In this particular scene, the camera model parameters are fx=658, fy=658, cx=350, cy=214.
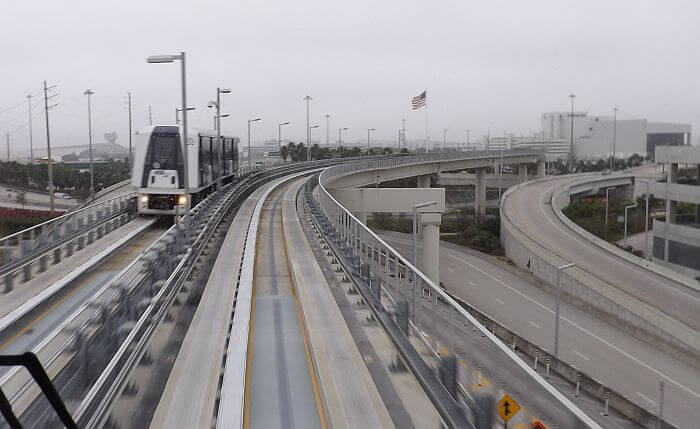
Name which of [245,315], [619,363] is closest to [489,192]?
[619,363]

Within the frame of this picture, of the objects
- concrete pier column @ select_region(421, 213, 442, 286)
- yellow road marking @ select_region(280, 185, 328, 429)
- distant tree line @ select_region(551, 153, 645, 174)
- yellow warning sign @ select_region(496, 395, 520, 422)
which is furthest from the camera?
distant tree line @ select_region(551, 153, 645, 174)

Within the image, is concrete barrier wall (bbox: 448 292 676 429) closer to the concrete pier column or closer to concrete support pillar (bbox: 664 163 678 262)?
the concrete pier column

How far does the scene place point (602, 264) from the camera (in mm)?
42281

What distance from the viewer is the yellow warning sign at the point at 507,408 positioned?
16.2 ft

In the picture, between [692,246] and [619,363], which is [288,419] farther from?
[692,246]

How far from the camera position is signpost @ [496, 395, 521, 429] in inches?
195

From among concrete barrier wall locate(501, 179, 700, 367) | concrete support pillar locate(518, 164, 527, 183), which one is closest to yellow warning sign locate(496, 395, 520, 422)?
concrete barrier wall locate(501, 179, 700, 367)

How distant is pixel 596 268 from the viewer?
4122 centimetres

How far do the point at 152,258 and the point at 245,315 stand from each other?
1.93m

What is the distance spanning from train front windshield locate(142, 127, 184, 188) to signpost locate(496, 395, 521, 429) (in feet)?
72.1

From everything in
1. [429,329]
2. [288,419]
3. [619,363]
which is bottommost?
[619,363]

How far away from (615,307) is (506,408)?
3106cm

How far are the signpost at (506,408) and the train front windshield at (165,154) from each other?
72.1 feet

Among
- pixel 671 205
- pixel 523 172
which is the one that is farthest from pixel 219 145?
pixel 523 172
